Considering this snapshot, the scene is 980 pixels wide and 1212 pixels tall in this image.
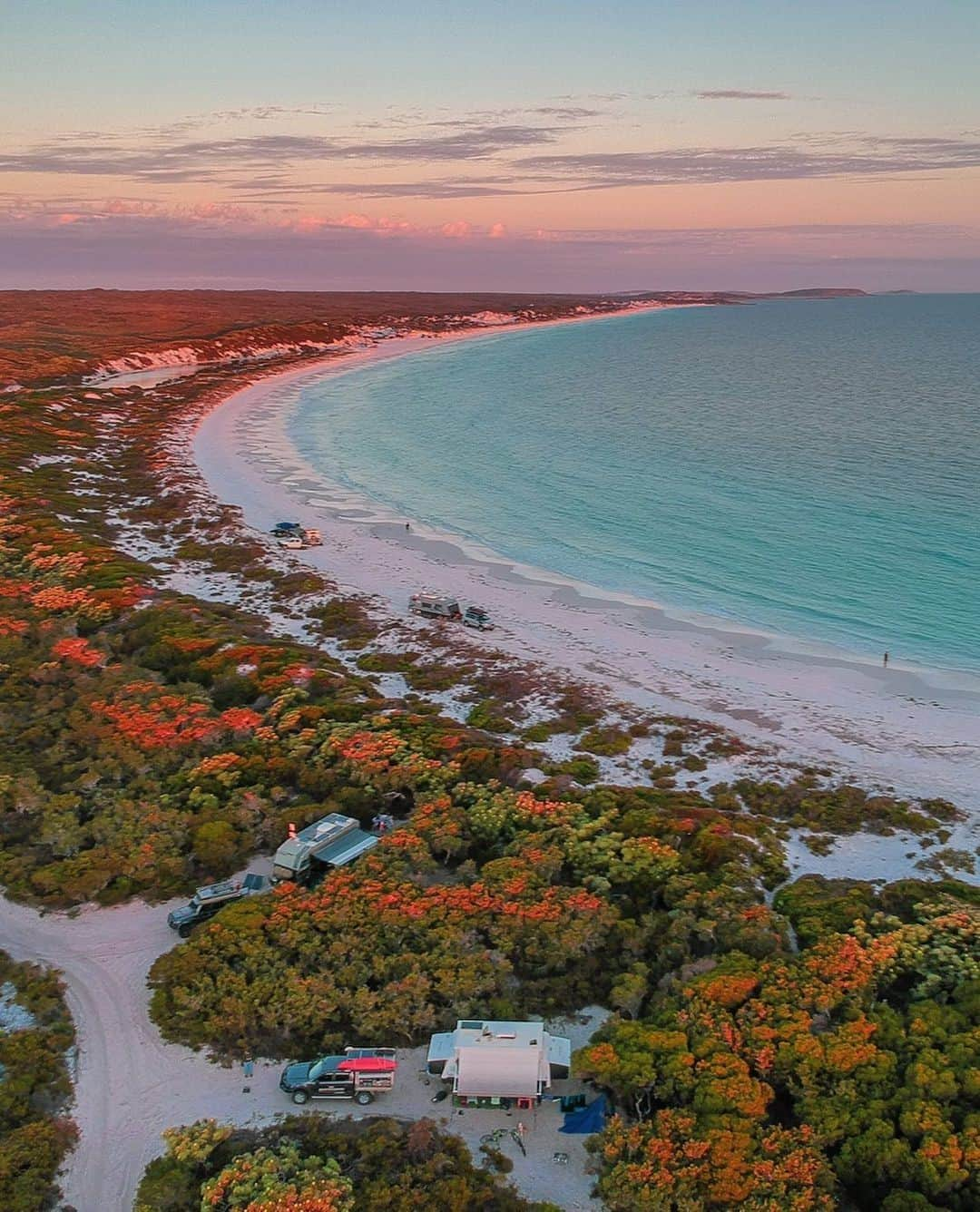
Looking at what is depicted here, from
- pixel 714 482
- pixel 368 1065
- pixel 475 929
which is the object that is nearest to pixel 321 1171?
pixel 368 1065

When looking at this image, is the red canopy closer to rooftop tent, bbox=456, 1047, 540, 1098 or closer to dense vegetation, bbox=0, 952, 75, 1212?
rooftop tent, bbox=456, 1047, 540, 1098

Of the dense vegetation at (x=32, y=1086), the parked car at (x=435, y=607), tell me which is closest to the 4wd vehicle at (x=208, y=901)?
the dense vegetation at (x=32, y=1086)

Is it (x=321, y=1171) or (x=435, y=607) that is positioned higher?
(x=435, y=607)

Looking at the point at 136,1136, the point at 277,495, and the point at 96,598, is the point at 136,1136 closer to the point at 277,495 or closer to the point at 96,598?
the point at 96,598

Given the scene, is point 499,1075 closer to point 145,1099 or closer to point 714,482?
point 145,1099

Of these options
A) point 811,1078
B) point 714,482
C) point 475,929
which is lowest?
point 811,1078

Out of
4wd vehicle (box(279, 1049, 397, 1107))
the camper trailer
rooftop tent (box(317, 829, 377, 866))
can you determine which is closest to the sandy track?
4wd vehicle (box(279, 1049, 397, 1107))

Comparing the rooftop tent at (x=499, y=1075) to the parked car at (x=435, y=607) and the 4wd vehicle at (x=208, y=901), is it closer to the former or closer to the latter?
the 4wd vehicle at (x=208, y=901)
